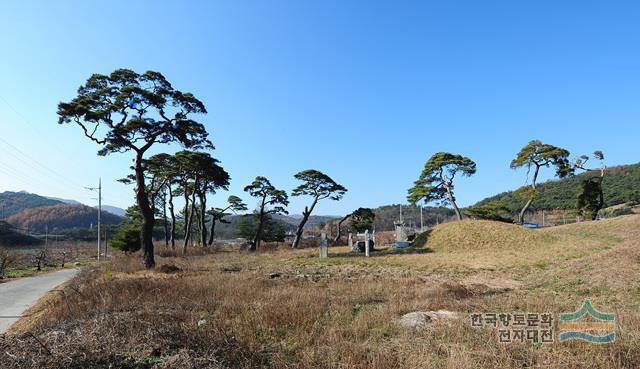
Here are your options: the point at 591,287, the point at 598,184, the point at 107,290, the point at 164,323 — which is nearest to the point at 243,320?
the point at 164,323

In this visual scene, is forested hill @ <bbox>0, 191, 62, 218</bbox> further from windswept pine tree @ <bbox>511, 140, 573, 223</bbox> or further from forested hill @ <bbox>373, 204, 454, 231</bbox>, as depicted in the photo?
windswept pine tree @ <bbox>511, 140, 573, 223</bbox>

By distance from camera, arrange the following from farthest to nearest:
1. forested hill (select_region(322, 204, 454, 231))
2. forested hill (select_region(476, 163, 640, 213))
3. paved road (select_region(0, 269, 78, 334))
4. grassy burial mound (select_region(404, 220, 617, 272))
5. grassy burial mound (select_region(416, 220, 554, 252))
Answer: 1. forested hill (select_region(322, 204, 454, 231))
2. forested hill (select_region(476, 163, 640, 213))
3. grassy burial mound (select_region(416, 220, 554, 252))
4. grassy burial mound (select_region(404, 220, 617, 272))
5. paved road (select_region(0, 269, 78, 334))

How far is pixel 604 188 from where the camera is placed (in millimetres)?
53531

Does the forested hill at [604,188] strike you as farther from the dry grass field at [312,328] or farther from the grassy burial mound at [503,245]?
the dry grass field at [312,328]

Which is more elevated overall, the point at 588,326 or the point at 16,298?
the point at 588,326

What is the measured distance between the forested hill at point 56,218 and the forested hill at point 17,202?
1822cm

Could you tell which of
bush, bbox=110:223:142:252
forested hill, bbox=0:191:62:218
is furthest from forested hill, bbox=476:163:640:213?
forested hill, bbox=0:191:62:218

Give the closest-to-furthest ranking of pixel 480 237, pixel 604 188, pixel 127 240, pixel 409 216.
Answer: pixel 480 237, pixel 127 240, pixel 604 188, pixel 409 216

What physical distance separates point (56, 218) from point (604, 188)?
395 ft

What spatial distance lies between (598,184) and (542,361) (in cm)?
3217

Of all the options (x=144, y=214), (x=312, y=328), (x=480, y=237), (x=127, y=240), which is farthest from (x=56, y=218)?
(x=312, y=328)

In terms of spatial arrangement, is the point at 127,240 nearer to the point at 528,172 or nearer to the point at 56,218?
the point at 528,172

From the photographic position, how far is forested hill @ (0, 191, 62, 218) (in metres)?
107

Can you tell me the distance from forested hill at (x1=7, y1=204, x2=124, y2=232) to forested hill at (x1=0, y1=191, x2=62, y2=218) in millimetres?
18215
